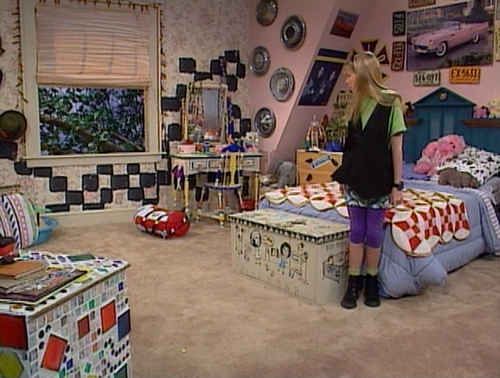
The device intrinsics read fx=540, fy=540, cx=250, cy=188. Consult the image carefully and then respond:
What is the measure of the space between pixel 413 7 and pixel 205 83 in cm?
224

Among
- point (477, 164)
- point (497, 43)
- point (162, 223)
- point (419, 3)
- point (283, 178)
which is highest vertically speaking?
point (419, 3)

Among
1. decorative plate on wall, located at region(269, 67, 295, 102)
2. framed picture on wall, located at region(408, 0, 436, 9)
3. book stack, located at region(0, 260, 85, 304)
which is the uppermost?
framed picture on wall, located at region(408, 0, 436, 9)

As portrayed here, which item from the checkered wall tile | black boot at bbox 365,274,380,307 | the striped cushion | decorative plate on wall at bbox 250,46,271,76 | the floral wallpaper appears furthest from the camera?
decorative plate on wall at bbox 250,46,271,76

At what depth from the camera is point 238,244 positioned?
12.4 ft

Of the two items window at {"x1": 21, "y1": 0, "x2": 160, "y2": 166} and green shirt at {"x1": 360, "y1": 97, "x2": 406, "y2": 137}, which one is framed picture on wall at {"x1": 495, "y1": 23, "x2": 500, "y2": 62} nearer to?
green shirt at {"x1": 360, "y1": 97, "x2": 406, "y2": 137}

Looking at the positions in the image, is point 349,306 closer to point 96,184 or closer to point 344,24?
point 96,184

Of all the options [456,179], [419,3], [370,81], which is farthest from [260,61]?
[370,81]

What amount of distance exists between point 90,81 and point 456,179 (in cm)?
352

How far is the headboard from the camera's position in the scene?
4.74 metres

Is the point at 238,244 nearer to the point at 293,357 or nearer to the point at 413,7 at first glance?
the point at 293,357

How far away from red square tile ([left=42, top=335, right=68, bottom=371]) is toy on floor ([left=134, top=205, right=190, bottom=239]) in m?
3.29

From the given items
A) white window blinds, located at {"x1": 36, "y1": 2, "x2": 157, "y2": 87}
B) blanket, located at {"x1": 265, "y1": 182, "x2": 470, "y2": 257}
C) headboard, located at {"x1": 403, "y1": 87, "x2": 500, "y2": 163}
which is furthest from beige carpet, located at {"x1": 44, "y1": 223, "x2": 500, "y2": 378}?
white window blinds, located at {"x1": 36, "y1": 2, "x2": 157, "y2": 87}

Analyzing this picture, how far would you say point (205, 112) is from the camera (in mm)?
5895


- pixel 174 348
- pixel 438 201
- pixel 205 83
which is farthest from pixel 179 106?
pixel 174 348
